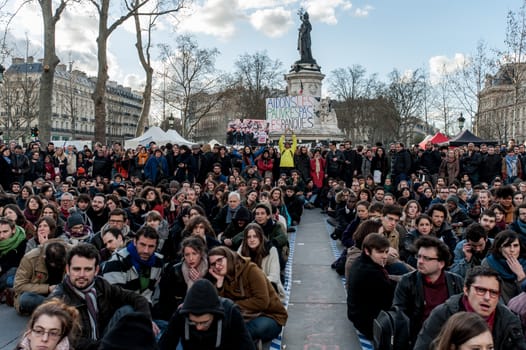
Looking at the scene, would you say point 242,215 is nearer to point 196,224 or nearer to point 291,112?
point 196,224

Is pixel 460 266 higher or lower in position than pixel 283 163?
lower

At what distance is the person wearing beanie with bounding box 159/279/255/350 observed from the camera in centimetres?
329

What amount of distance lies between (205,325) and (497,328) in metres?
2.09

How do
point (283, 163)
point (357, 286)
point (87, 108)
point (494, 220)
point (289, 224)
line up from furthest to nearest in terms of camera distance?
point (87, 108) → point (283, 163) → point (289, 224) → point (494, 220) → point (357, 286)

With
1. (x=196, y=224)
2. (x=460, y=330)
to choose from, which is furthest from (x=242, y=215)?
(x=460, y=330)

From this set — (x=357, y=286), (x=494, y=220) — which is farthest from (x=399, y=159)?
(x=357, y=286)

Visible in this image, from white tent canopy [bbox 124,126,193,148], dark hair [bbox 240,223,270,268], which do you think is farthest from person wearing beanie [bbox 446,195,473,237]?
white tent canopy [bbox 124,126,193,148]

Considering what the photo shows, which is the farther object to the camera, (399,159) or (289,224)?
(399,159)

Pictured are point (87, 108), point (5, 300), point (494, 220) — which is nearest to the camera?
point (5, 300)

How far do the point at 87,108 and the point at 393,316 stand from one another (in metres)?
110

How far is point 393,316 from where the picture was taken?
164 inches

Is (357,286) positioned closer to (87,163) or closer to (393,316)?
(393,316)

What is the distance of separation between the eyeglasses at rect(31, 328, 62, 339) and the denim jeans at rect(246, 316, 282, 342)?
2.10 metres

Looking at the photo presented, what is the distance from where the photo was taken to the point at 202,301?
3277 mm
